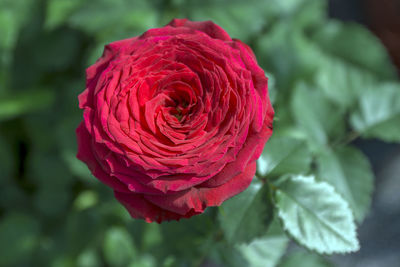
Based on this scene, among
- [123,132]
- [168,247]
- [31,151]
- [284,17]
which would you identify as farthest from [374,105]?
[31,151]

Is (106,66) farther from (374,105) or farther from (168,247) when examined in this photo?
(374,105)

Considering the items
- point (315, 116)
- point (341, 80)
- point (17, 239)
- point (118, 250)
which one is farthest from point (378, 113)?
point (17, 239)

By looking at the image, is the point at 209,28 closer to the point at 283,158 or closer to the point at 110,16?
the point at 283,158

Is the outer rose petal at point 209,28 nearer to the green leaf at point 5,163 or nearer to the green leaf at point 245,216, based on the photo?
the green leaf at point 245,216

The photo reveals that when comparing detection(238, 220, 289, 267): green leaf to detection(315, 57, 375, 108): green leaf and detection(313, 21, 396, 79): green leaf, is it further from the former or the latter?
detection(313, 21, 396, 79): green leaf

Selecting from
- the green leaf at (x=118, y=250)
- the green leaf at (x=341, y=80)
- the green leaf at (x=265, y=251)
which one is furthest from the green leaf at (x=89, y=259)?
the green leaf at (x=341, y=80)

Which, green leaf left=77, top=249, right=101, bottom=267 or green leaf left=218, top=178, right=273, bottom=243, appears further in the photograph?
green leaf left=77, top=249, right=101, bottom=267

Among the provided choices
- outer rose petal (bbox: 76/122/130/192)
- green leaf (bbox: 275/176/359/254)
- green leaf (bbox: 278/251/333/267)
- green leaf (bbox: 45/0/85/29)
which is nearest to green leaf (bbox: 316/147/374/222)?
green leaf (bbox: 278/251/333/267)
